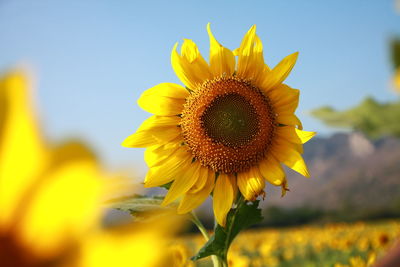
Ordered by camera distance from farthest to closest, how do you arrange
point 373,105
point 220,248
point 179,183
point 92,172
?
point 373,105 < point 179,183 < point 220,248 < point 92,172

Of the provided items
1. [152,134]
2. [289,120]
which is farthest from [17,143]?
[289,120]

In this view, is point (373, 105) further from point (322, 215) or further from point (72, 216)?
point (72, 216)

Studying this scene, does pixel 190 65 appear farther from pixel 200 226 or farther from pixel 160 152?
pixel 200 226

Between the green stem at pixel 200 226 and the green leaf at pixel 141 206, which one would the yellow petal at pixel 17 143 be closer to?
the green leaf at pixel 141 206

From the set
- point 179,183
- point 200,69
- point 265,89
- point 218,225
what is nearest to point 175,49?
point 200,69

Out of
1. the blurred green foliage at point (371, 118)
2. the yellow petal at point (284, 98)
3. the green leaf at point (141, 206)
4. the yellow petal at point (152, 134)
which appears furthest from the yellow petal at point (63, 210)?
the blurred green foliage at point (371, 118)
